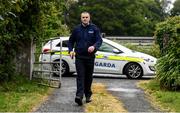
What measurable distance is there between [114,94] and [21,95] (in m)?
2.59

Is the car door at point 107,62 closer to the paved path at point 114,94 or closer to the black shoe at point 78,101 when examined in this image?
the paved path at point 114,94

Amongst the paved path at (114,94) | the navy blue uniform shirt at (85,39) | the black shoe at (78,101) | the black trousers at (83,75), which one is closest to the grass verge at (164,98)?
the paved path at (114,94)

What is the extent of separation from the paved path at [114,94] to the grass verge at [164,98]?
213 mm

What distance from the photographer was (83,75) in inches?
505

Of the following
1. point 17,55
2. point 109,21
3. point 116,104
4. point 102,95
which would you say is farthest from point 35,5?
point 109,21

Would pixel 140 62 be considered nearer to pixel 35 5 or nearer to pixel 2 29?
pixel 35 5

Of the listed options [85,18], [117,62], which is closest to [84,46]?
[85,18]

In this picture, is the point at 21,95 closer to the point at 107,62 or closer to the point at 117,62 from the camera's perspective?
the point at 107,62

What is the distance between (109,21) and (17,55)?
70.4 meters

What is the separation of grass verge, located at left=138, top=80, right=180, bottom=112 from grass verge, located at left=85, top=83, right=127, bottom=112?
0.88m

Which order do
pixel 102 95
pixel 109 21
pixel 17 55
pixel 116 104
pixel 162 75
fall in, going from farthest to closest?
1. pixel 109 21
2. pixel 17 55
3. pixel 162 75
4. pixel 102 95
5. pixel 116 104

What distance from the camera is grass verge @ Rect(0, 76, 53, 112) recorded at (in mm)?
12094

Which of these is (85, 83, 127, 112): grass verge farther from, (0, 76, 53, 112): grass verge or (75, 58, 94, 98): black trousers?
(0, 76, 53, 112): grass verge

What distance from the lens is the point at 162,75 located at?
52.7 ft
